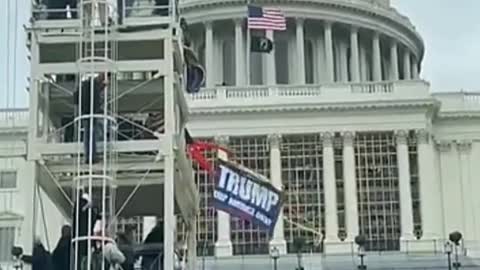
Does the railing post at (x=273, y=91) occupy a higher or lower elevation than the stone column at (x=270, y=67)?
lower

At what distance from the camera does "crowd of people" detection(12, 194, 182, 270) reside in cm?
2423

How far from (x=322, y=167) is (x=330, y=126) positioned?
8.67 ft

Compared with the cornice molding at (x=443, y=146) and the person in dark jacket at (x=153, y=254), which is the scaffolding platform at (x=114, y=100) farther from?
the cornice molding at (x=443, y=146)

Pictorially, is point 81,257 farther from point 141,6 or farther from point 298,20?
point 298,20

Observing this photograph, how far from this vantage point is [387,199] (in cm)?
7044

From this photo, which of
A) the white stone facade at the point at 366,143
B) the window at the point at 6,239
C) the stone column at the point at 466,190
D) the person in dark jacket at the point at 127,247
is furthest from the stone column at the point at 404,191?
the person in dark jacket at the point at 127,247

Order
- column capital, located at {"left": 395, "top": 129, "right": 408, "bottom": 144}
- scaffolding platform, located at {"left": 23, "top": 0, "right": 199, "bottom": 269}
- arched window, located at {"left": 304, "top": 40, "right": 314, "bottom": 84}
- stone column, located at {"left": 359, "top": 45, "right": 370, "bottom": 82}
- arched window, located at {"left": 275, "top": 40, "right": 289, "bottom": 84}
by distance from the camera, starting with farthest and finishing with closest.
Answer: stone column, located at {"left": 359, "top": 45, "right": 370, "bottom": 82} < arched window, located at {"left": 304, "top": 40, "right": 314, "bottom": 84} < arched window, located at {"left": 275, "top": 40, "right": 289, "bottom": 84} < column capital, located at {"left": 395, "top": 129, "right": 408, "bottom": 144} < scaffolding platform, located at {"left": 23, "top": 0, "right": 199, "bottom": 269}

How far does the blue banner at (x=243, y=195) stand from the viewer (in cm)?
3465

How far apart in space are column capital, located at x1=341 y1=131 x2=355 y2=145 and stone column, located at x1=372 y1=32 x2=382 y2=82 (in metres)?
19.8

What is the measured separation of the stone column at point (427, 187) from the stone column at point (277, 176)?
303 inches

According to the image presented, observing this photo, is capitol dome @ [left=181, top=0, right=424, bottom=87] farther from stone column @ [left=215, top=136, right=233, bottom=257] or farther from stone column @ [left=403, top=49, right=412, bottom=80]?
stone column @ [left=215, top=136, right=233, bottom=257]

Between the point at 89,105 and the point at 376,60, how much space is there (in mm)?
67912

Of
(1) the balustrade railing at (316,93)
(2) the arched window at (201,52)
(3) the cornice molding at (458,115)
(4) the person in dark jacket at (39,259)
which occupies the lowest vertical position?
(4) the person in dark jacket at (39,259)

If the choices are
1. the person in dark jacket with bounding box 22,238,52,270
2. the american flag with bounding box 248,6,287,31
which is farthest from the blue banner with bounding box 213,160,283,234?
the american flag with bounding box 248,6,287,31
